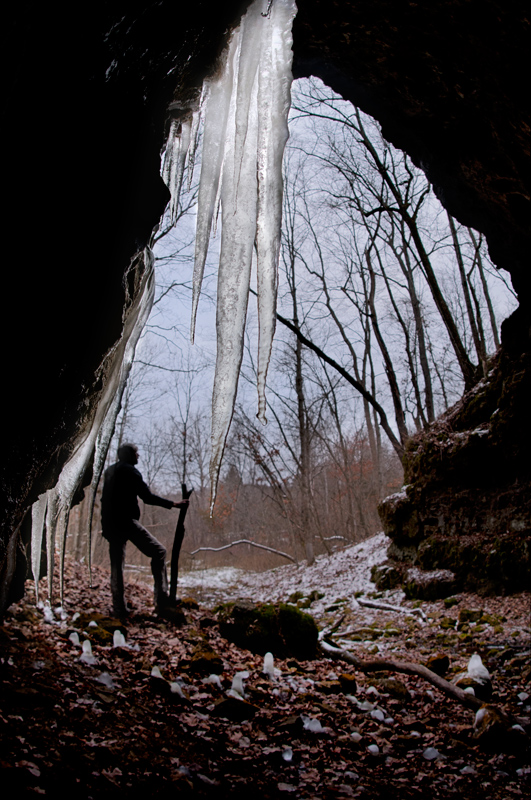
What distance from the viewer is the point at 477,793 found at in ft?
6.45

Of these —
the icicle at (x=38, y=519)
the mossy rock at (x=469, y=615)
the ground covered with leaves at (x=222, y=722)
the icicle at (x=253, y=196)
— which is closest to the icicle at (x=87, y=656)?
→ the ground covered with leaves at (x=222, y=722)

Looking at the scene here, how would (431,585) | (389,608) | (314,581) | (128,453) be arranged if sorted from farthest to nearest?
(314,581) < (431,585) < (389,608) < (128,453)

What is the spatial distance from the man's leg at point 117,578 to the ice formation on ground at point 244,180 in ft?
11.9

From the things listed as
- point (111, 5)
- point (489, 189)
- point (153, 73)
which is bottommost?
point (111, 5)

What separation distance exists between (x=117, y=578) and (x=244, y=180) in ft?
15.0

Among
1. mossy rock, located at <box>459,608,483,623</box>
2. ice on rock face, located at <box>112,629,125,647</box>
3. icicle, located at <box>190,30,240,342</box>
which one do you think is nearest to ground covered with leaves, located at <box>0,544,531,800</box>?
ice on rock face, located at <box>112,629,125,647</box>

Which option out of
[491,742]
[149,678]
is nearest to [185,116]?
[149,678]

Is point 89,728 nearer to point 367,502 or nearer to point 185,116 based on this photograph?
point 185,116

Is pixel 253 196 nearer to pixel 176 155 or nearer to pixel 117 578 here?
pixel 176 155

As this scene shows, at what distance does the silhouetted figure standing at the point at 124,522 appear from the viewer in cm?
486

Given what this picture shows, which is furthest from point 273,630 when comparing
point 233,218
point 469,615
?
point 233,218

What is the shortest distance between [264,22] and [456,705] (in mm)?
4561

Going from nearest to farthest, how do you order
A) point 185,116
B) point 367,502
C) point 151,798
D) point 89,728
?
1. point 151,798
2. point 89,728
3. point 185,116
4. point 367,502

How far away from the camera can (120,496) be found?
498 centimetres
